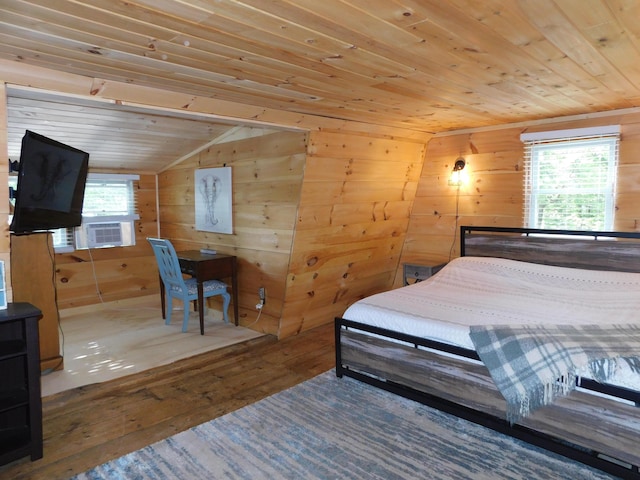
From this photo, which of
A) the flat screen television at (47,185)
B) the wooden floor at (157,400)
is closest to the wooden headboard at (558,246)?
the wooden floor at (157,400)

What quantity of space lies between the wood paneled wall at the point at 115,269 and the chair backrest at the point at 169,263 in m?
1.18

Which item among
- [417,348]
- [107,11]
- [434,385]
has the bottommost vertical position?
[434,385]

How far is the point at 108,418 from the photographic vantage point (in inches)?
103

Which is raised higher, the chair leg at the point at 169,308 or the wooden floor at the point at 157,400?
the chair leg at the point at 169,308

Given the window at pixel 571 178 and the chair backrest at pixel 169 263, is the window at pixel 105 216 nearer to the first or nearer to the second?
the chair backrest at pixel 169 263

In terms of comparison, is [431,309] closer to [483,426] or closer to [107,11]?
[483,426]

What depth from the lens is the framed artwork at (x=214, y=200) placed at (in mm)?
4344

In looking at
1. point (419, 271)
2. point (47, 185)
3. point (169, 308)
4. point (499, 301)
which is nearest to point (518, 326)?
point (499, 301)

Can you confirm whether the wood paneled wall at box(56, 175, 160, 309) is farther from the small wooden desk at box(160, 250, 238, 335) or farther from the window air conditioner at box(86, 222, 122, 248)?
the small wooden desk at box(160, 250, 238, 335)

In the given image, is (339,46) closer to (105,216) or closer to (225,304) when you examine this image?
(225,304)

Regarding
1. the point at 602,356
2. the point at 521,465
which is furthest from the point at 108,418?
the point at 602,356

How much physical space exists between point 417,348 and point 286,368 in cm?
115

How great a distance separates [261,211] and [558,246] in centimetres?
265

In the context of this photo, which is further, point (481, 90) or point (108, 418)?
point (481, 90)
